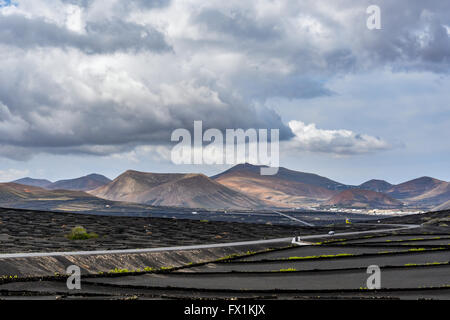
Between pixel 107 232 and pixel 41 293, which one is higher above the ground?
pixel 107 232

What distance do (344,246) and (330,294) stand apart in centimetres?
5262

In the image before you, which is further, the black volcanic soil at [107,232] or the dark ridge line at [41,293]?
the black volcanic soil at [107,232]

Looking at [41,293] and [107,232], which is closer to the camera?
[41,293]

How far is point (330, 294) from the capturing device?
43.1 metres

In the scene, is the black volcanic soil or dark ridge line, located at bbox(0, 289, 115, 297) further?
the black volcanic soil
